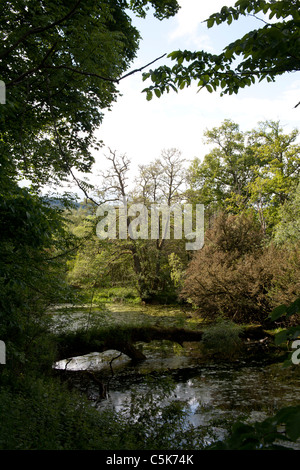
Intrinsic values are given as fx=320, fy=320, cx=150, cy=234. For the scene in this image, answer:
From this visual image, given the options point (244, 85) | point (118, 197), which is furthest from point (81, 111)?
point (118, 197)

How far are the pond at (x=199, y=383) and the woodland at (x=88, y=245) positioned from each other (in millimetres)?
473

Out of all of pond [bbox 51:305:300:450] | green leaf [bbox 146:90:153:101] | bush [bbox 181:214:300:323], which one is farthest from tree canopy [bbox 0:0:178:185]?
bush [bbox 181:214:300:323]

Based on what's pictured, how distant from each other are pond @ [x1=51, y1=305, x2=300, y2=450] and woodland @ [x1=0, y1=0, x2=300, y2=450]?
47 cm

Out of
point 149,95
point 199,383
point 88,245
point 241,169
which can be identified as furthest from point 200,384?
point 241,169

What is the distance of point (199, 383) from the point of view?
7.52 metres

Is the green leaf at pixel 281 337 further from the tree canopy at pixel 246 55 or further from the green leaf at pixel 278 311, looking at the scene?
the tree canopy at pixel 246 55

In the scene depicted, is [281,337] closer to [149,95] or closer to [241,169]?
[149,95]

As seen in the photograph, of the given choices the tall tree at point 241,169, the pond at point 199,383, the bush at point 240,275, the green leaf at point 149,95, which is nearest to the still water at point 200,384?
the pond at point 199,383

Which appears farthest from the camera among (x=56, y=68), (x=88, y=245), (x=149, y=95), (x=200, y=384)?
(x=88, y=245)

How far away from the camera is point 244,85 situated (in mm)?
2527

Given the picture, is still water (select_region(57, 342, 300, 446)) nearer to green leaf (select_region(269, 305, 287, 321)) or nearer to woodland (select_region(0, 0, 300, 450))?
woodland (select_region(0, 0, 300, 450))

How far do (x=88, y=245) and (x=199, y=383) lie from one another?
4.69 m

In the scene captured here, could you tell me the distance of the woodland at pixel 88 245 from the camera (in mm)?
2348
